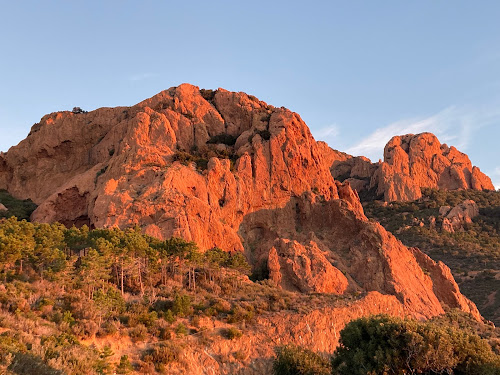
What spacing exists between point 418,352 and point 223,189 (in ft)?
85.9

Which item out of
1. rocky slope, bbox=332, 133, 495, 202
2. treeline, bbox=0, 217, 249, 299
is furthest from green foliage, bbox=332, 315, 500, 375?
rocky slope, bbox=332, 133, 495, 202

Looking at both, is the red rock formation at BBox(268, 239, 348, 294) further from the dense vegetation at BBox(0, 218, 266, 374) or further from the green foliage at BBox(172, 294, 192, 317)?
the green foliage at BBox(172, 294, 192, 317)

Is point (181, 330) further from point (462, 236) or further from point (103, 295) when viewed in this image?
point (462, 236)

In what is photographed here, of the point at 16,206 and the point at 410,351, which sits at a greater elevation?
the point at 16,206

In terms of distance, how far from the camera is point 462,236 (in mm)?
69438

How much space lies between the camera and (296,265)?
1389 inches

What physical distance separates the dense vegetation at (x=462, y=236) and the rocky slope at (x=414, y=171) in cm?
272

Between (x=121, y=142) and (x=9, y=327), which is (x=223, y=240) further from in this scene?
(x=9, y=327)

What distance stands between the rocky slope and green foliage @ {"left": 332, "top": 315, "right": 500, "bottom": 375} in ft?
213

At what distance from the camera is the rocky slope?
277ft

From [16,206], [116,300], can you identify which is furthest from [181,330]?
[16,206]

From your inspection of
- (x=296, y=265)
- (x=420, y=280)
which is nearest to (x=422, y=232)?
(x=420, y=280)

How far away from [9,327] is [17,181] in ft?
117

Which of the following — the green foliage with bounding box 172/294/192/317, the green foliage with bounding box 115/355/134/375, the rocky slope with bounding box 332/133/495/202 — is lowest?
the green foliage with bounding box 115/355/134/375
